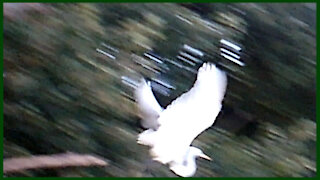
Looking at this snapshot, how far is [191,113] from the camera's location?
6.13 feet

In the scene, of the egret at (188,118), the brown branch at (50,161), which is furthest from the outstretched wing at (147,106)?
the brown branch at (50,161)

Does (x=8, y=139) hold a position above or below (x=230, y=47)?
below

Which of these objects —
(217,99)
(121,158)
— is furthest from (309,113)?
(121,158)

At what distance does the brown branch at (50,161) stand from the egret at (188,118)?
0.21 meters

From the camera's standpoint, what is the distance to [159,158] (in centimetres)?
183

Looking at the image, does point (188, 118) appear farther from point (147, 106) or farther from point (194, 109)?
point (147, 106)

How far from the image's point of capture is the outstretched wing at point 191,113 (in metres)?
1.86

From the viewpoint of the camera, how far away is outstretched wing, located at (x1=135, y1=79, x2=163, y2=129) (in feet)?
5.61

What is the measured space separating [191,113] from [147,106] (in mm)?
137

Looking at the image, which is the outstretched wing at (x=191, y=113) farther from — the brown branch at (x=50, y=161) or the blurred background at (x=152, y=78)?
the brown branch at (x=50, y=161)

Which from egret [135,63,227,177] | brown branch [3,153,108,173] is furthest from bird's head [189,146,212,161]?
brown branch [3,153,108,173]

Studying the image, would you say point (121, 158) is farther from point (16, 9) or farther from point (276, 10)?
point (276, 10)

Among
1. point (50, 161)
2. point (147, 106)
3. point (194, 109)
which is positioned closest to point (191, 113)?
point (194, 109)

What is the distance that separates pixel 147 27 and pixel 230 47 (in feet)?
0.82
